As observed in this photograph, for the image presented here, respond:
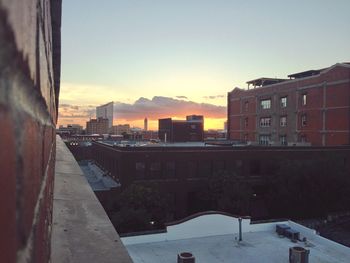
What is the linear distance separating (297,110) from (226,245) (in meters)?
36.2

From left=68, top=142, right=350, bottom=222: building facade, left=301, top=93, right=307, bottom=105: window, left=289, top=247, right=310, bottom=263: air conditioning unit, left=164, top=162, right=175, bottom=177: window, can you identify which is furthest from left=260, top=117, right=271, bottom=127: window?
left=289, top=247, right=310, bottom=263: air conditioning unit

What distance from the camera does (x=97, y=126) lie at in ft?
603

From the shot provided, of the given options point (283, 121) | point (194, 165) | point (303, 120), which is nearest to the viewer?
point (194, 165)

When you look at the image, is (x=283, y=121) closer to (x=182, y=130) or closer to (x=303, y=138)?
(x=303, y=138)

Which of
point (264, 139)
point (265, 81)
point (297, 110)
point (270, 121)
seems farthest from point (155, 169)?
point (265, 81)

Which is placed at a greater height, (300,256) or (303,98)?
(303,98)

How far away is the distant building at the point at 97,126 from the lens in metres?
182

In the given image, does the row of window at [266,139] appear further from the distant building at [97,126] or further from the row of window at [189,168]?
the distant building at [97,126]

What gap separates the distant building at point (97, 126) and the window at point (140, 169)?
147 m

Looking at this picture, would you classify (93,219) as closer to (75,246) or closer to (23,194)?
(75,246)

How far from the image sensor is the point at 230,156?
40812 mm

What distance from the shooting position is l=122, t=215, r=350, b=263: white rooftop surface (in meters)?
22.5

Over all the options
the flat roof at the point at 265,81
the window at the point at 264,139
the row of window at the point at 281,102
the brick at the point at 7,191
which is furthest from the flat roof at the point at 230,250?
the flat roof at the point at 265,81

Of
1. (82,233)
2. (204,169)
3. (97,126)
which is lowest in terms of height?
(204,169)
